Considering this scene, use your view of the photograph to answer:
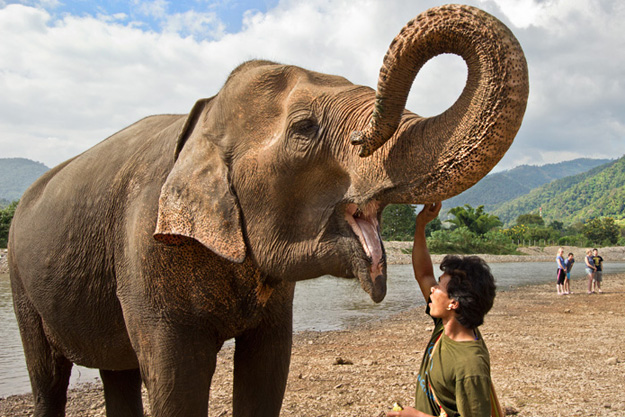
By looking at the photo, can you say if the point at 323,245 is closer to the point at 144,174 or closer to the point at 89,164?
the point at 144,174

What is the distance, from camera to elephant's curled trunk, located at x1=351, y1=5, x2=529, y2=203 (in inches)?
71.1

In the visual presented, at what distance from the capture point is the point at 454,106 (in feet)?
6.38

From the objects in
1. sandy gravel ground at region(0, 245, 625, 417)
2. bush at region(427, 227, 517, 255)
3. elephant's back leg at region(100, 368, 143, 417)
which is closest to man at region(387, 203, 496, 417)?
elephant's back leg at region(100, 368, 143, 417)

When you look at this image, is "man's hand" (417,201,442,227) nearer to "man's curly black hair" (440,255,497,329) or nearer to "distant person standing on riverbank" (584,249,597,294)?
"man's curly black hair" (440,255,497,329)

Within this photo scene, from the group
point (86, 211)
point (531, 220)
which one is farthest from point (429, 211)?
point (531, 220)

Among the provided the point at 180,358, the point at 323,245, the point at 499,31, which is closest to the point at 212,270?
the point at 180,358

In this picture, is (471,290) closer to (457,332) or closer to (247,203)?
(457,332)

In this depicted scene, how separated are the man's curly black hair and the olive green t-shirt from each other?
0.10m

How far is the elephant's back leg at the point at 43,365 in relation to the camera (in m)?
3.86

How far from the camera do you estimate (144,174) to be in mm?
2928

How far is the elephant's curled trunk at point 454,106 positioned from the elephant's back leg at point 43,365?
2.88 m

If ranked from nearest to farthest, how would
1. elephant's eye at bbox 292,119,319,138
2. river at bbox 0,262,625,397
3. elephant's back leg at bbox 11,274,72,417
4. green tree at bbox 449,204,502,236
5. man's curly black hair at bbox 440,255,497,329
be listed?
1. man's curly black hair at bbox 440,255,497,329
2. elephant's eye at bbox 292,119,319,138
3. elephant's back leg at bbox 11,274,72,417
4. river at bbox 0,262,625,397
5. green tree at bbox 449,204,502,236

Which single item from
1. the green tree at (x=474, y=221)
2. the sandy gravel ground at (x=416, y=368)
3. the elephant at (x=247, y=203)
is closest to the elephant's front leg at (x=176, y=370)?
the elephant at (x=247, y=203)

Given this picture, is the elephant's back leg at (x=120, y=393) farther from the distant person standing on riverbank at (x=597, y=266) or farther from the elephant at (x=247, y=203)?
the distant person standing on riverbank at (x=597, y=266)
